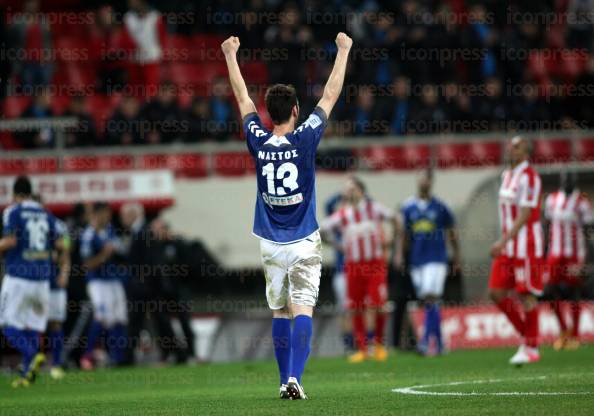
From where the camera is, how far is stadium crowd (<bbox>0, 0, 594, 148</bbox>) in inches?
818

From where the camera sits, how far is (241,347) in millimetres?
18891

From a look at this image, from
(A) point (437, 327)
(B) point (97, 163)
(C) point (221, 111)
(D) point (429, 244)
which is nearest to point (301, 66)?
(C) point (221, 111)

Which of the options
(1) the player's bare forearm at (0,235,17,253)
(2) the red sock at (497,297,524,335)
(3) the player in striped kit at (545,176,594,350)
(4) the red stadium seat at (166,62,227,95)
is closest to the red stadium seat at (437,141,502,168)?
(3) the player in striped kit at (545,176,594,350)

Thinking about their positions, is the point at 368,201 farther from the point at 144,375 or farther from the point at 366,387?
the point at 366,387

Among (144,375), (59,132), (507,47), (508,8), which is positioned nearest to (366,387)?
(144,375)

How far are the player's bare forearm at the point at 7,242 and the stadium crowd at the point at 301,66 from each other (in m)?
6.05

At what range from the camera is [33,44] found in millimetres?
23141

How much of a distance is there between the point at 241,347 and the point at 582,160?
19.9 ft

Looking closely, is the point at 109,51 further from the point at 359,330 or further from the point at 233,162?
the point at 359,330

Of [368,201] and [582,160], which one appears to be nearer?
[368,201]

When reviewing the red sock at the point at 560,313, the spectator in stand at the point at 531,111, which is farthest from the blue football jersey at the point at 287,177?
the spectator in stand at the point at 531,111

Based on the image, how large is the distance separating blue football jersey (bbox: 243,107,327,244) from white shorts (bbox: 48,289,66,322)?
7.69 metres

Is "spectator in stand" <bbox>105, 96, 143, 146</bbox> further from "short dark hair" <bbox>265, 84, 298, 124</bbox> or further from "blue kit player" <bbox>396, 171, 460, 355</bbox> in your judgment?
"short dark hair" <bbox>265, 84, 298, 124</bbox>

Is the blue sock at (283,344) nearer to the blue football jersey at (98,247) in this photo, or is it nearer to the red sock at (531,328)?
the red sock at (531,328)
